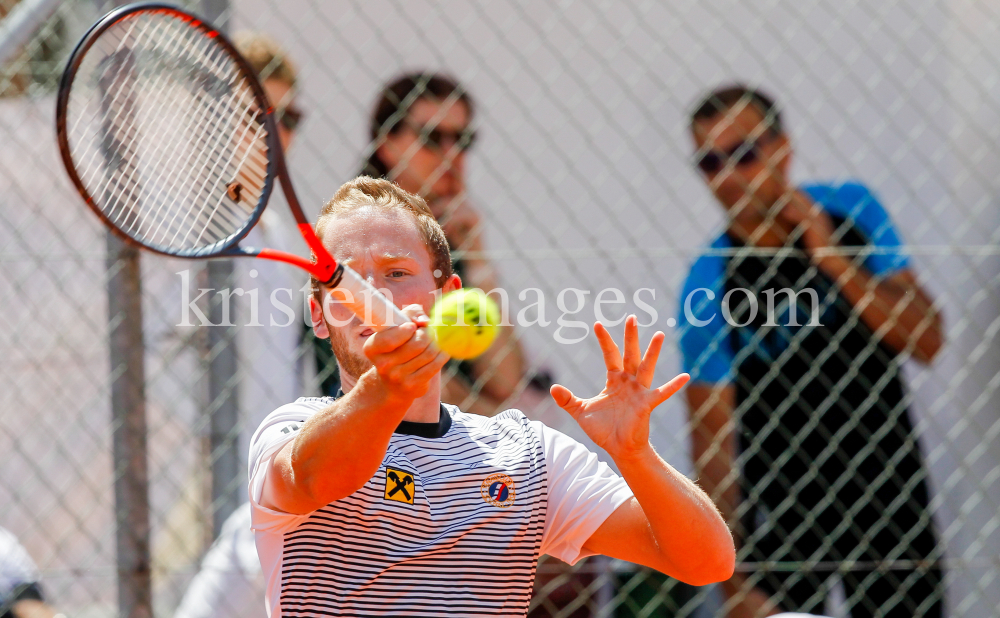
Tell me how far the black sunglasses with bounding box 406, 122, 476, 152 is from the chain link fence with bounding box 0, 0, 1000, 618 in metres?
0.16

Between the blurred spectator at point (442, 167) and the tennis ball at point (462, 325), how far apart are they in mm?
1336

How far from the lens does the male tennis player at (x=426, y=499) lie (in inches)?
49.9

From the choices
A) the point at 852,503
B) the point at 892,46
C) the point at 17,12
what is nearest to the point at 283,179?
the point at 17,12

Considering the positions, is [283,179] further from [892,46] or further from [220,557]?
[892,46]

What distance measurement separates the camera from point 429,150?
2504 millimetres

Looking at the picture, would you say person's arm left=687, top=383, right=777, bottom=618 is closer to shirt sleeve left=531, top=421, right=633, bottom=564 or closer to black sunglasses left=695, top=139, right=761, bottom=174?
black sunglasses left=695, top=139, right=761, bottom=174

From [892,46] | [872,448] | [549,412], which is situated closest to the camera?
[872,448]

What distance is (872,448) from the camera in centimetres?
258

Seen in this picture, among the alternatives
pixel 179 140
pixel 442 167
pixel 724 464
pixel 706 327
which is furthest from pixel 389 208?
pixel 724 464

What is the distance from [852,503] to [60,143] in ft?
7.10

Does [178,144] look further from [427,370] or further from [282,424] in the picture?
[427,370]

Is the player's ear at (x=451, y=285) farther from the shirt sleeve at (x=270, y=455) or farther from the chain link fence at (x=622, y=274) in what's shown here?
the chain link fence at (x=622, y=274)

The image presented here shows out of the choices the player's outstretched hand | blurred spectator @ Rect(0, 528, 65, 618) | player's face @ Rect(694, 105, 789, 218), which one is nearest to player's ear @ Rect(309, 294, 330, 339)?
the player's outstretched hand

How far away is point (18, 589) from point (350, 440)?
1.67 meters
